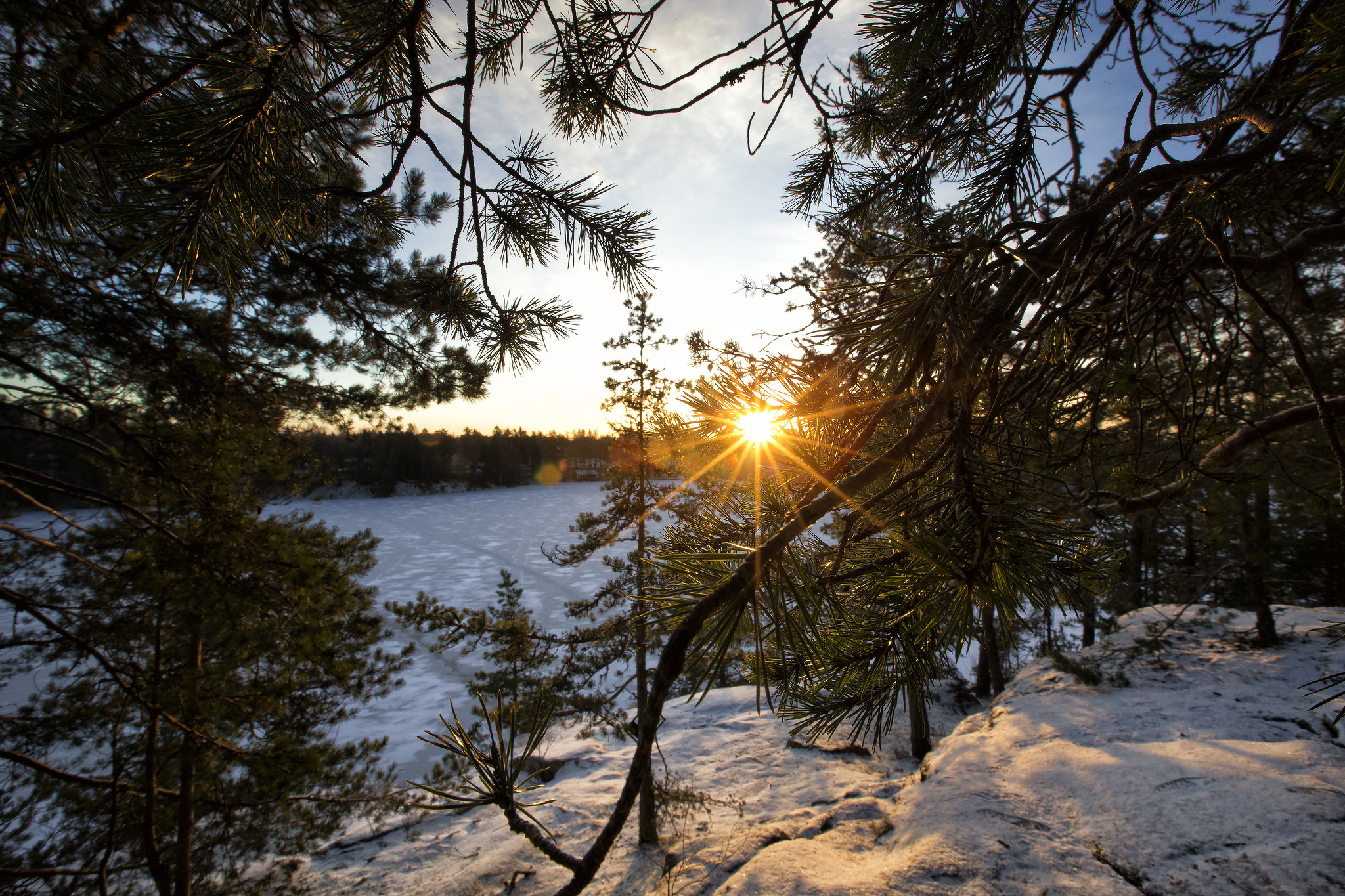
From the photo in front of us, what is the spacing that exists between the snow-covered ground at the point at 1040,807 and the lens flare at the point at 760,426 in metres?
3.35

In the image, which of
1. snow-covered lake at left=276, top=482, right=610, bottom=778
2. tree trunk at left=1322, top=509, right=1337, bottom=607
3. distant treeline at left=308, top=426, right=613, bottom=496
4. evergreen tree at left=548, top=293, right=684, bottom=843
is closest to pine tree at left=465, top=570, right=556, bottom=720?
evergreen tree at left=548, top=293, right=684, bottom=843

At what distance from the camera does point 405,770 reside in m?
10.0

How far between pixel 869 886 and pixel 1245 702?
4994 mm

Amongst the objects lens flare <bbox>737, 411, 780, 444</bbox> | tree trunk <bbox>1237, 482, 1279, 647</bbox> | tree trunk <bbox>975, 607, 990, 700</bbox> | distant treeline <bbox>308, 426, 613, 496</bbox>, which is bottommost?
tree trunk <bbox>975, 607, 990, 700</bbox>

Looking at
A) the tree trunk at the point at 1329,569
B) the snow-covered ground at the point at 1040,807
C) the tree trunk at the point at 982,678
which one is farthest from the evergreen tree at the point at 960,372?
the tree trunk at the point at 982,678

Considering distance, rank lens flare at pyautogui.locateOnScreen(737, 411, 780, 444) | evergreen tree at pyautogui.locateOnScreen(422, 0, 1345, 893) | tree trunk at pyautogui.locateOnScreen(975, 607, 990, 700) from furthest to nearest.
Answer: tree trunk at pyautogui.locateOnScreen(975, 607, 990, 700), lens flare at pyautogui.locateOnScreen(737, 411, 780, 444), evergreen tree at pyautogui.locateOnScreen(422, 0, 1345, 893)

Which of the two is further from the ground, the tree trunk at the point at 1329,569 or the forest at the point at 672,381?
the forest at the point at 672,381

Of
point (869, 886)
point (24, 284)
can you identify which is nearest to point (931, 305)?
point (869, 886)

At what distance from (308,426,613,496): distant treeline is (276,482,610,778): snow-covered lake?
1898 mm

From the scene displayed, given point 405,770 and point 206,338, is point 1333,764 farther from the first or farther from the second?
point 405,770

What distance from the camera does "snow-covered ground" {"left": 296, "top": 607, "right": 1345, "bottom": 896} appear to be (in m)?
2.61

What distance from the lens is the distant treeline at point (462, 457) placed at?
35.7m

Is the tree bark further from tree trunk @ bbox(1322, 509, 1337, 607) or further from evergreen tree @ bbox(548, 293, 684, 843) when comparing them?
tree trunk @ bbox(1322, 509, 1337, 607)

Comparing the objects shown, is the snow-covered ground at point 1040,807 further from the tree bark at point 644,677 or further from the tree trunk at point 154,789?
the tree trunk at point 154,789
